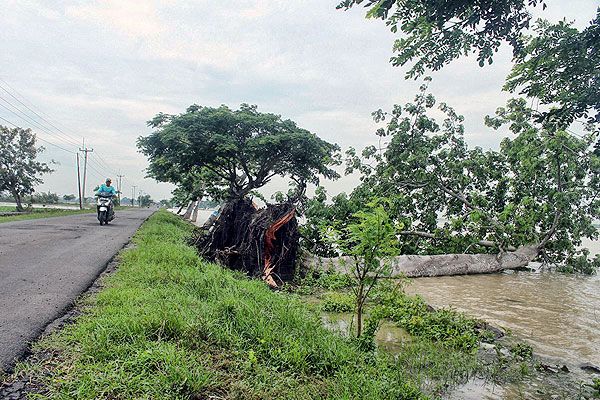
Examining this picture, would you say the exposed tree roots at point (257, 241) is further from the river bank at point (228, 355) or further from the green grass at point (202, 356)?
the green grass at point (202, 356)

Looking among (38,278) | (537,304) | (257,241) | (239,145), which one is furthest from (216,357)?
(239,145)

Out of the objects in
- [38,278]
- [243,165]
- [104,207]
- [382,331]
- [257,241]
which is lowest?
[382,331]

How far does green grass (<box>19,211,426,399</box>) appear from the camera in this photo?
260cm

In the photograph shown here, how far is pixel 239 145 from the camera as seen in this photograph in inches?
592

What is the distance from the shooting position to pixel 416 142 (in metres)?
14.0

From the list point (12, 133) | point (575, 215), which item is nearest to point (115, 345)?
point (575, 215)

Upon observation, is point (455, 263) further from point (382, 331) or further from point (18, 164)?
point (18, 164)

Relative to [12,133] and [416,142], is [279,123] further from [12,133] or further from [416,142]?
[12,133]

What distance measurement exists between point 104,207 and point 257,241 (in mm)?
8290

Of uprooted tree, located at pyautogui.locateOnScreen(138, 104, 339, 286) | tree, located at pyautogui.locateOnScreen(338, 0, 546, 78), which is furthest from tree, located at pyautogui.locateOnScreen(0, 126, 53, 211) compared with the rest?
tree, located at pyautogui.locateOnScreen(338, 0, 546, 78)

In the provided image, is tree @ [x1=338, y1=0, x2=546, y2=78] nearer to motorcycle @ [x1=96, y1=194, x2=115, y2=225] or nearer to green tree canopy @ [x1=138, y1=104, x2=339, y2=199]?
green tree canopy @ [x1=138, y1=104, x2=339, y2=199]

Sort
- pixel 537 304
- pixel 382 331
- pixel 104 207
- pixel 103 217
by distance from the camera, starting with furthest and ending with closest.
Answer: pixel 103 217
pixel 104 207
pixel 537 304
pixel 382 331

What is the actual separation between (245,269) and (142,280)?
A: 322 centimetres

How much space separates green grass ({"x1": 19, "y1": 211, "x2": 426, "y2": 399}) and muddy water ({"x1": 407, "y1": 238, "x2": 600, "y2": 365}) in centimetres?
302
